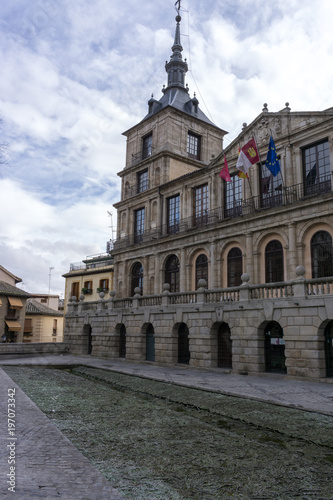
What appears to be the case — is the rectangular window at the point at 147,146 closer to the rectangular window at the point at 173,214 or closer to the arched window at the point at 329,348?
the rectangular window at the point at 173,214

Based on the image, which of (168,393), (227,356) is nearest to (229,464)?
(168,393)

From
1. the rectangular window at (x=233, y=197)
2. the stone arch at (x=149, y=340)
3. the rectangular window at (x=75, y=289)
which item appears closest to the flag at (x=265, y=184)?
the rectangular window at (x=233, y=197)

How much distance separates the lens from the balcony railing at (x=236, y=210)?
2259 cm

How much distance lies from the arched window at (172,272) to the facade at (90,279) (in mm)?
9355

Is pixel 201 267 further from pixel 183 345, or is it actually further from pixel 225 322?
pixel 225 322

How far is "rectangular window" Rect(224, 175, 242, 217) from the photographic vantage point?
2697 cm

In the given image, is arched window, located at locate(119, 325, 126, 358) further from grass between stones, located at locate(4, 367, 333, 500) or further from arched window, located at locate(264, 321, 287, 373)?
grass between stones, located at locate(4, 367, 333, 500)

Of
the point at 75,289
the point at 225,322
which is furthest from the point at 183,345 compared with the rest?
the point at 75,289

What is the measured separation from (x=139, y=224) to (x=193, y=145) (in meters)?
→ 8.82

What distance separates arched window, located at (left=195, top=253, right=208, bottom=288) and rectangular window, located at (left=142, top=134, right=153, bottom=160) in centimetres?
1228

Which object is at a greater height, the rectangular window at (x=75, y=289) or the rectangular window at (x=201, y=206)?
the rectangular window at (x=201, y=206)

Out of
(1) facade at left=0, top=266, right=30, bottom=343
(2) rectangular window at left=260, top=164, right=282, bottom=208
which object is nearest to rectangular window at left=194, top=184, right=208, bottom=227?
(2) rectangular window at left=260, top=164, right=282, bottom=208

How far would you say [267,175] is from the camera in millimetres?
25516

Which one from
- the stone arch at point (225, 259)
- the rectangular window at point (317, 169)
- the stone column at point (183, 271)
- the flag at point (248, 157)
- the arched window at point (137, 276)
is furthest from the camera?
the arched window at point (137, 276)
